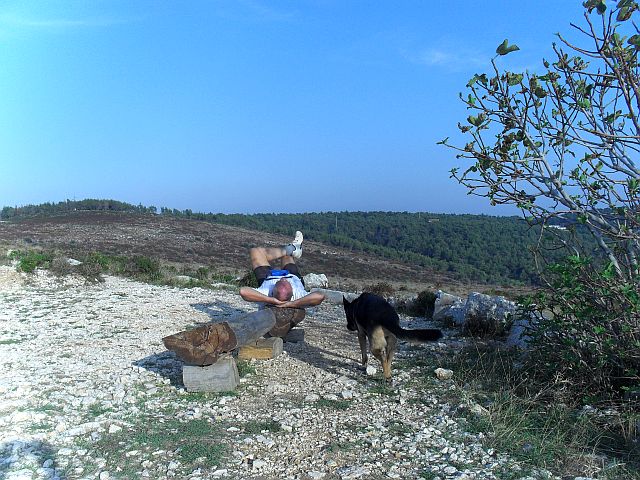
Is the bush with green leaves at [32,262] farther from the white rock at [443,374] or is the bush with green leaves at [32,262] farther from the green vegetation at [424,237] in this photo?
the green vegetation at [424,237]

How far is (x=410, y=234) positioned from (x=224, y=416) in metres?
56.8

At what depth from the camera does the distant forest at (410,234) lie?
41438 mm

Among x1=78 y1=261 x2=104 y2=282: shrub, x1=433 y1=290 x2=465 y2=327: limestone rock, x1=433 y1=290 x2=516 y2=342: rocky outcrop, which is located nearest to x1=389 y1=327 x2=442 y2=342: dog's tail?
x1=433 y1=290 x2=516 y2=342: rocky outcrop

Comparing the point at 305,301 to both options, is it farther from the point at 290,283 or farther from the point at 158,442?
the point at 158,442

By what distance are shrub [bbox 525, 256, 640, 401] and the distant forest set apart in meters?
22.9

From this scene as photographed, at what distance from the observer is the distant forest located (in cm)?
4144

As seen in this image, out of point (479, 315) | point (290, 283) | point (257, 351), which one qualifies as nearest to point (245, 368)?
point (257, 351)

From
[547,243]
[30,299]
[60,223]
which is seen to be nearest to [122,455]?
[547,243]

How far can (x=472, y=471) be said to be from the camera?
4008 mm

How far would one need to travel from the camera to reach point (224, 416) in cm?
517

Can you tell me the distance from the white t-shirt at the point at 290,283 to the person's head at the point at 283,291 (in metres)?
0.12

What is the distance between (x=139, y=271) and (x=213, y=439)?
11.7 metres

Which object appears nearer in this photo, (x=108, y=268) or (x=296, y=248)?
(x=296, y=248)

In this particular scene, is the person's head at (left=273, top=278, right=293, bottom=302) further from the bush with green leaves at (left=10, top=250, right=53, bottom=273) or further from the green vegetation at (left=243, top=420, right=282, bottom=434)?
the bush with green leaves at (left=10, top=250, right=53, bottom=273)
